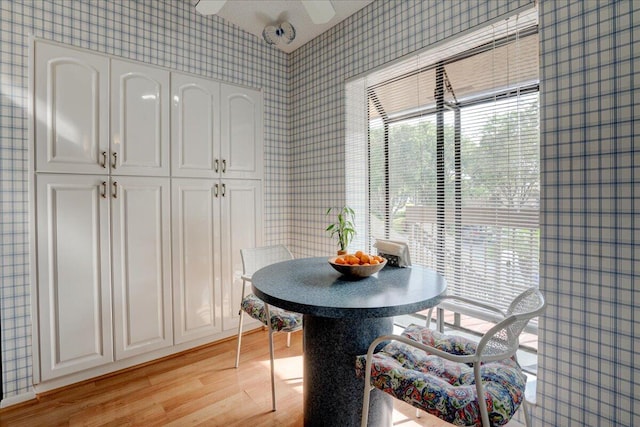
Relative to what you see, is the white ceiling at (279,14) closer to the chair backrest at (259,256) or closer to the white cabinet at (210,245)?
the white cabinet at (210,245)

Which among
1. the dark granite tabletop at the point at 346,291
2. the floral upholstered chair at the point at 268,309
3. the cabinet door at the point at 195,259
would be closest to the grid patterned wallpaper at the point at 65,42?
the cabinet door at the point at 195,259

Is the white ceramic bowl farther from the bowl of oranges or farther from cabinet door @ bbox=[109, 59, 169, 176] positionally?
cabinet door @ bbox=[109, 59, 169, 176]

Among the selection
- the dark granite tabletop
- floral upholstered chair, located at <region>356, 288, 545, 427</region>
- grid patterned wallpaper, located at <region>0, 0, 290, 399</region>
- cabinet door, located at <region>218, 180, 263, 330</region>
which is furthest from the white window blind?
grid patterned wallpaper, located at <region>0, 0, 290, 399</region>

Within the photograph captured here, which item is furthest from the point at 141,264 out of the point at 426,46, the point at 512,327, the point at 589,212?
the point at 589,212

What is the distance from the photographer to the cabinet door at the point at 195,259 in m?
2.50

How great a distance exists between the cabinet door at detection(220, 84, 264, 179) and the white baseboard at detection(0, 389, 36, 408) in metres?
1.89

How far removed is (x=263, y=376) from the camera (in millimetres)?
2209

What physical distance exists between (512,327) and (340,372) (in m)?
0.71

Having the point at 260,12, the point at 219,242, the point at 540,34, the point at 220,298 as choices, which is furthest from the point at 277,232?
the point at 540,34

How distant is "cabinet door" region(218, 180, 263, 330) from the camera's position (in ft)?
9.08

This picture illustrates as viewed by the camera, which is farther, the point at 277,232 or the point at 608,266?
the point at 277,232

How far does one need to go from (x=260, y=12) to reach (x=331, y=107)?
37.4 inches

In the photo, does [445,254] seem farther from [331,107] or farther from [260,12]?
[260,12]

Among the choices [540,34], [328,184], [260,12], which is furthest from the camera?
[328,184]
